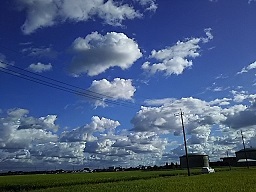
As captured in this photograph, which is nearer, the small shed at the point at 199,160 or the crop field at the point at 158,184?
the crop field at the point at 158,184

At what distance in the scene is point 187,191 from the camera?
33.1 m

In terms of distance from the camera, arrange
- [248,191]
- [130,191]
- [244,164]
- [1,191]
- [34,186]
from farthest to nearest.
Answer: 1. [244,164]
2. [34,186]
3. [1,191]
4. [130,191]
5. [248,191]

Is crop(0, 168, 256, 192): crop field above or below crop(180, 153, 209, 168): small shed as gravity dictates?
below

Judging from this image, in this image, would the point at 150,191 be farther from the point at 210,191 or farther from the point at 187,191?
the point at 210,191

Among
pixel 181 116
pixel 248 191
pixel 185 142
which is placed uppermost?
pixel 181 116

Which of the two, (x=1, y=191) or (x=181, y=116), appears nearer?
(x=1, y=191)

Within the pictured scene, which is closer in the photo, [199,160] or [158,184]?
[158,184]

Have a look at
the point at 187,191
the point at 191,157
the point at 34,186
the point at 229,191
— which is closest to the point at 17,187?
the point at 34,186

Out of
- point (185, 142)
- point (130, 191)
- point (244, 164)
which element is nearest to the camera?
point (130, 191)

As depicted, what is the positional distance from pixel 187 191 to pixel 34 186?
3906 cm

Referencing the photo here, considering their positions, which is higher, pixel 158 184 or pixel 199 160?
pixel 199 160

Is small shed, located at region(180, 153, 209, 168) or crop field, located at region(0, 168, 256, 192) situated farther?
small shed, located at region(180, 153, 209, 168)

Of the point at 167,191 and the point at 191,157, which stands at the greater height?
the point at 191,157

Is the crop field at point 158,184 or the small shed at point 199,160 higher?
the small shed at point 199,160
